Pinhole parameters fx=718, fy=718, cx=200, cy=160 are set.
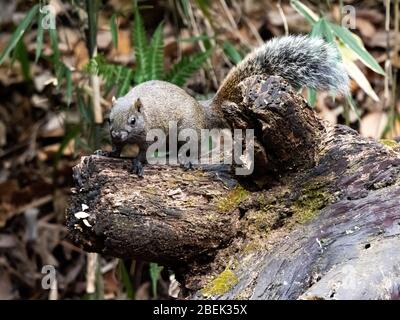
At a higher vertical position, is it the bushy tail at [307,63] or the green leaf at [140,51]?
the green leaf at [140,51]

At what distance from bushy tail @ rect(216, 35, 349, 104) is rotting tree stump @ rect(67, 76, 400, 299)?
0.72 feet

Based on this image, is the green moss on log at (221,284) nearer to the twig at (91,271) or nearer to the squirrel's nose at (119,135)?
the squirrel's nose at (119,135)

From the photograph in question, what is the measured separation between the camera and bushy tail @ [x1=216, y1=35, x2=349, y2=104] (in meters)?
2.53

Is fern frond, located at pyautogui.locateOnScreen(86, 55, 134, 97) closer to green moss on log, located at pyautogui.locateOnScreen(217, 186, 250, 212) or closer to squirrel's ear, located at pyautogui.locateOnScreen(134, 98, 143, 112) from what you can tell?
squirrel's ear, located at pyautogui.locateOnScreen(134, 98, 143, 112)

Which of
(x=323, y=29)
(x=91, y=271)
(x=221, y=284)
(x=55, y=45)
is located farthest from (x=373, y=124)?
(x=221, y=284)

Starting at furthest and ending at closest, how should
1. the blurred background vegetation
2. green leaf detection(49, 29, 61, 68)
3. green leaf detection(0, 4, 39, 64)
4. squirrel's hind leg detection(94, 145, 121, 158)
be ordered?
1. the blurred background vegetation
2. green leaf detection(49, 29, 61, 68)
3. green leaf detection(0, 4, 39, 64)
4. squirrel's hind leg detection(94, 145, 121, 158)

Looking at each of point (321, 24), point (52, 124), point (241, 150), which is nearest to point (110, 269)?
point (52, 124)

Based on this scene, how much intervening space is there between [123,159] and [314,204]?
689mm

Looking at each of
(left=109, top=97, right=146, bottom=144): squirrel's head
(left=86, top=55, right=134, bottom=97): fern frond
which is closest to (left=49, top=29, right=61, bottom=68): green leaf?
(left=86, top=55, right=134, bottom=97): fern frond

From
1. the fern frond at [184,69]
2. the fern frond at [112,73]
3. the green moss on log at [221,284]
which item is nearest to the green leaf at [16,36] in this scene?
the fern frond at [112,73]

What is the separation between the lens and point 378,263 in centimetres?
186

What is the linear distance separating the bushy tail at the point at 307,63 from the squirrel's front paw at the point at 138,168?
0.60m

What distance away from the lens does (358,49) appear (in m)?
3.08

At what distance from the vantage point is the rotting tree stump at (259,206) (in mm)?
2107
